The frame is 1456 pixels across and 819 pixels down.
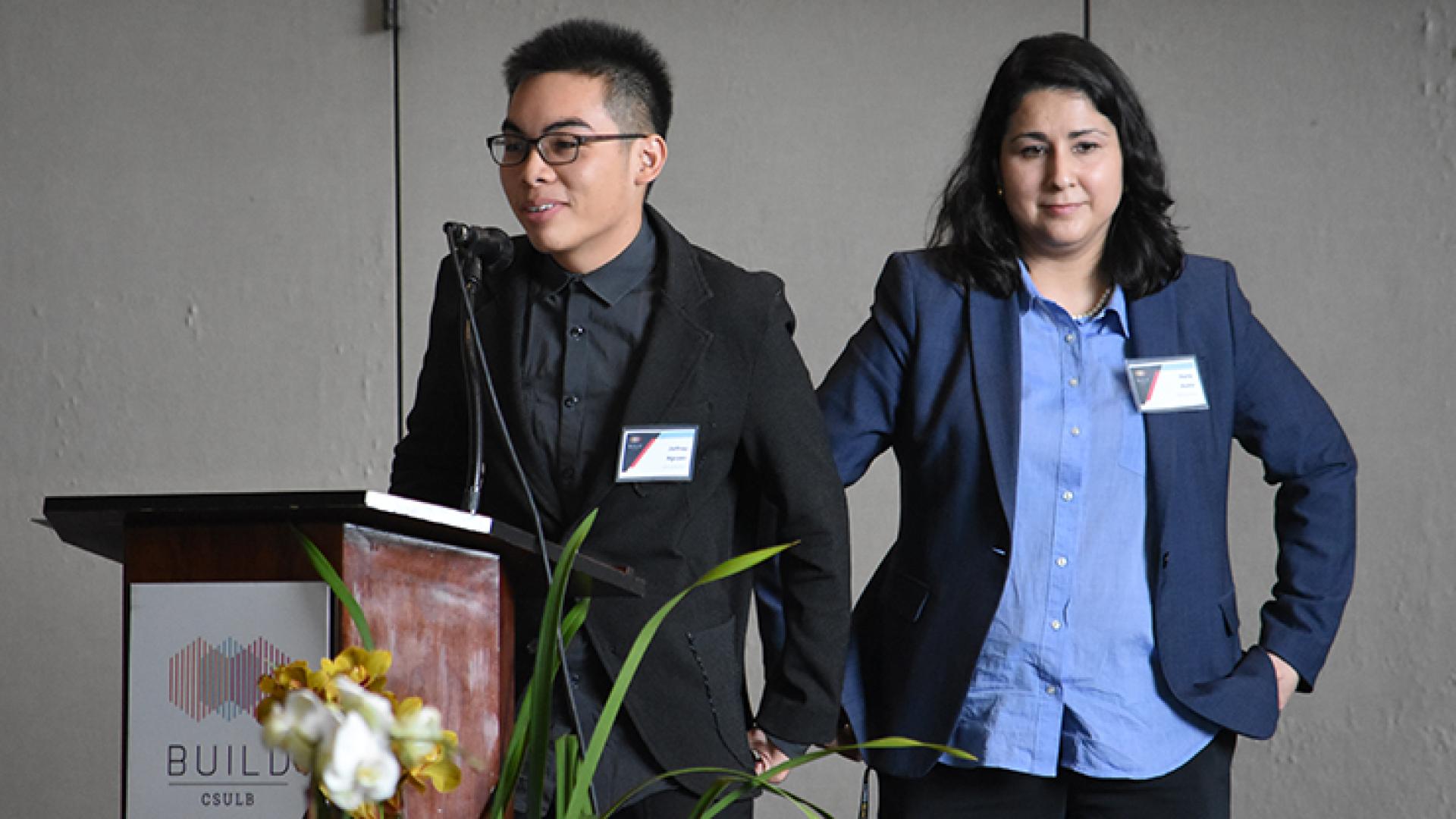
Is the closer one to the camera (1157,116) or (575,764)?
(575,764)

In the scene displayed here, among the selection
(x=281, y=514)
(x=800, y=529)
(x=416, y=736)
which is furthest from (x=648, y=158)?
(x=416, y=736)

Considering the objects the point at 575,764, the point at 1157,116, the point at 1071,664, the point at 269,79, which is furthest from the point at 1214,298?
the point at 269,79

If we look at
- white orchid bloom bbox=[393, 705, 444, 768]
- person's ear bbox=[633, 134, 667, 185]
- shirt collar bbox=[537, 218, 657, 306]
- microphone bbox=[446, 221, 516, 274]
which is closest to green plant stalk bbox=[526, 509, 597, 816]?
white orchid bloom bbox=[393, 705, 444, 768]

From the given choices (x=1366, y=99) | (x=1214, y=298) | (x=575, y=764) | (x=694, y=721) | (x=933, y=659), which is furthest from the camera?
(x=1366, y=99)

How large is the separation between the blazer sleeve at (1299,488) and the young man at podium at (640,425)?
661 mm

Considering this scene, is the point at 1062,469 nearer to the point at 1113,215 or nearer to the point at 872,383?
the point at 872,383

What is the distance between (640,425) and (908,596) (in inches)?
18.9

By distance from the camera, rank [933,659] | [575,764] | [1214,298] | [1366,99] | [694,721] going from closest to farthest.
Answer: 1. [575,764]
2. [694,721]
3. [933,659]
4. [1214,298]
5. [1366,99]

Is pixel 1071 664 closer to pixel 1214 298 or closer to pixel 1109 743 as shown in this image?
pixel 1109 743

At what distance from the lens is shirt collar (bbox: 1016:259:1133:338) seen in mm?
2146

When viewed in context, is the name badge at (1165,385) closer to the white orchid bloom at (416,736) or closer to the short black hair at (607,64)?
the short black hair at (607,64)

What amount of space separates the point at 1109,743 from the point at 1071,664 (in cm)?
11

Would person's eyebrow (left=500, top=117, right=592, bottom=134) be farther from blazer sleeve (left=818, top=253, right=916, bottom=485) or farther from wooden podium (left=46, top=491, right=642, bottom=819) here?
wooden podium (left=46, top=491, right=642, bottom=819)

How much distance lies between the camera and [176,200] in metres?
3.94
